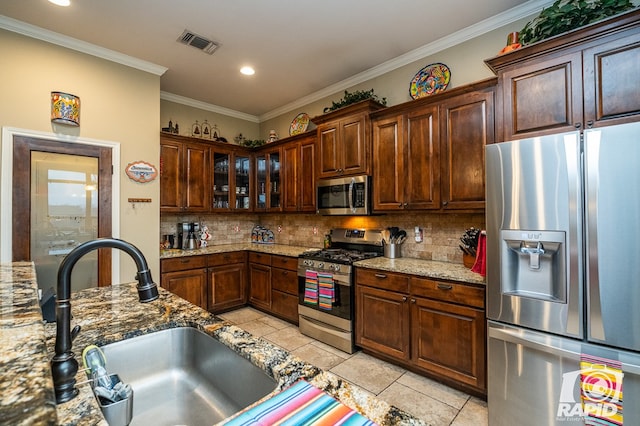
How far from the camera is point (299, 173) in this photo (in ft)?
13.6

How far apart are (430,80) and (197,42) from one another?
2.41m

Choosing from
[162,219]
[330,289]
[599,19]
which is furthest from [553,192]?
[162,219]

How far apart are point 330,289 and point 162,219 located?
8.83ft

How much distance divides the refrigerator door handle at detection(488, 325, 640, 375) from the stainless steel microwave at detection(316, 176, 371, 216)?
166 cm

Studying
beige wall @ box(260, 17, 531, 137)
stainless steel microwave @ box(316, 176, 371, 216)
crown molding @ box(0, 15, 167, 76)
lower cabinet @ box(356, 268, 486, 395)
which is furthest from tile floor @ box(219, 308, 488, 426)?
crown molding @ box(0, 15, 167, 76)

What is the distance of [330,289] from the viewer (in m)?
3.11

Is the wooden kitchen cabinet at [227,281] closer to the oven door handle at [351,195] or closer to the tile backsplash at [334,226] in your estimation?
the tile backsplash at [334,226]

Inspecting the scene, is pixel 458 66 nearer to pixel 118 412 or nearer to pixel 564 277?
pixel 564 277

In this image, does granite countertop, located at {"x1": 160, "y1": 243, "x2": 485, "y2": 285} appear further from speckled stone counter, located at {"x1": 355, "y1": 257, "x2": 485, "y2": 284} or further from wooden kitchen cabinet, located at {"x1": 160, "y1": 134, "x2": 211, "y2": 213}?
wooden kitchen cabinet, located at {"x1": 160, "y1": 134, "x2": 211, "y2": 213}

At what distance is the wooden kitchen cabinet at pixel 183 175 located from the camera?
12.7 ft

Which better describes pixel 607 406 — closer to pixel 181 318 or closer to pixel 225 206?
pixel 181 318

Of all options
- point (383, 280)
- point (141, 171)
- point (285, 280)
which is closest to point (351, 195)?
point (383, 280)

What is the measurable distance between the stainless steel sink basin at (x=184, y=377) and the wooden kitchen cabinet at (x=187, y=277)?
2646mm

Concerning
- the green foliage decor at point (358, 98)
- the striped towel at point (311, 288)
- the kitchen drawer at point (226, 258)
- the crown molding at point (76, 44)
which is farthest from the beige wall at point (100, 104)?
the green foliage decor at point (358, 98)
